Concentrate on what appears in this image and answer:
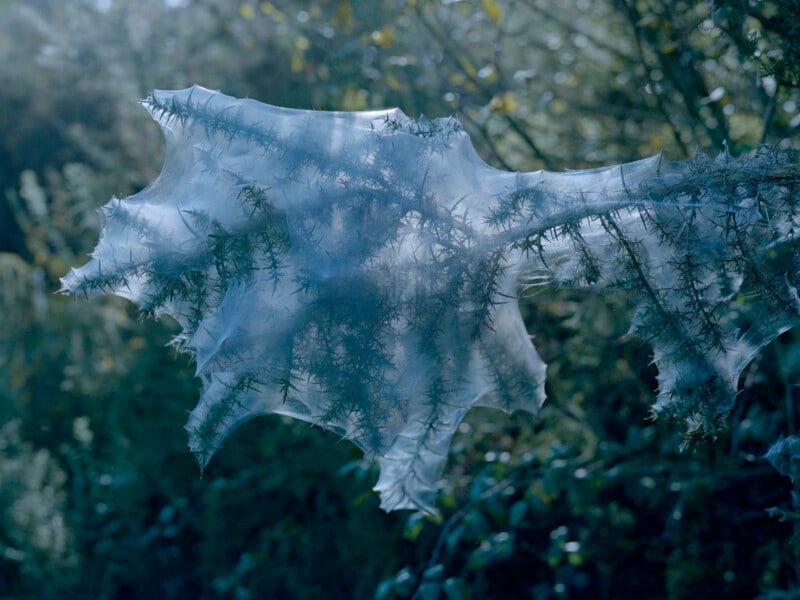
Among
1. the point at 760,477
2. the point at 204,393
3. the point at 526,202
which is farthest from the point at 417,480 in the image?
the point at 760,477

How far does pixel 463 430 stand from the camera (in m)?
3.22

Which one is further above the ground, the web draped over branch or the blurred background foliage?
the blurred background foliage

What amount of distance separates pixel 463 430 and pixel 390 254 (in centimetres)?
200

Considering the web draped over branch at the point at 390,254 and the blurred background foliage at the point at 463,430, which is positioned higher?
the blurred background foliage at the point at 463,430

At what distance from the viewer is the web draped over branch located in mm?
1322

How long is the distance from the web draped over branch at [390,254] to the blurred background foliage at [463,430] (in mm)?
879

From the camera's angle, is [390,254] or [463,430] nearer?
[390,254]

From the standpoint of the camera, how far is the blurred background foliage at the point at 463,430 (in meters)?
2.71

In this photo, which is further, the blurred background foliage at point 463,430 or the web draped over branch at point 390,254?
the blurred background foliage at point 463,430

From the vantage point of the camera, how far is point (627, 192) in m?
1.33

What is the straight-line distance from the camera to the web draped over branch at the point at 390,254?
1322 millimetres

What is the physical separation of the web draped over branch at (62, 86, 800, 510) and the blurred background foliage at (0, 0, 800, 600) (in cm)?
88

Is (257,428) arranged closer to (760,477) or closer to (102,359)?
(102,359)

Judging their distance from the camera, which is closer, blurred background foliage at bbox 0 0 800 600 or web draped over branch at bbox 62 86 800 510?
web draped over branch at bbox 62 86 800 510
